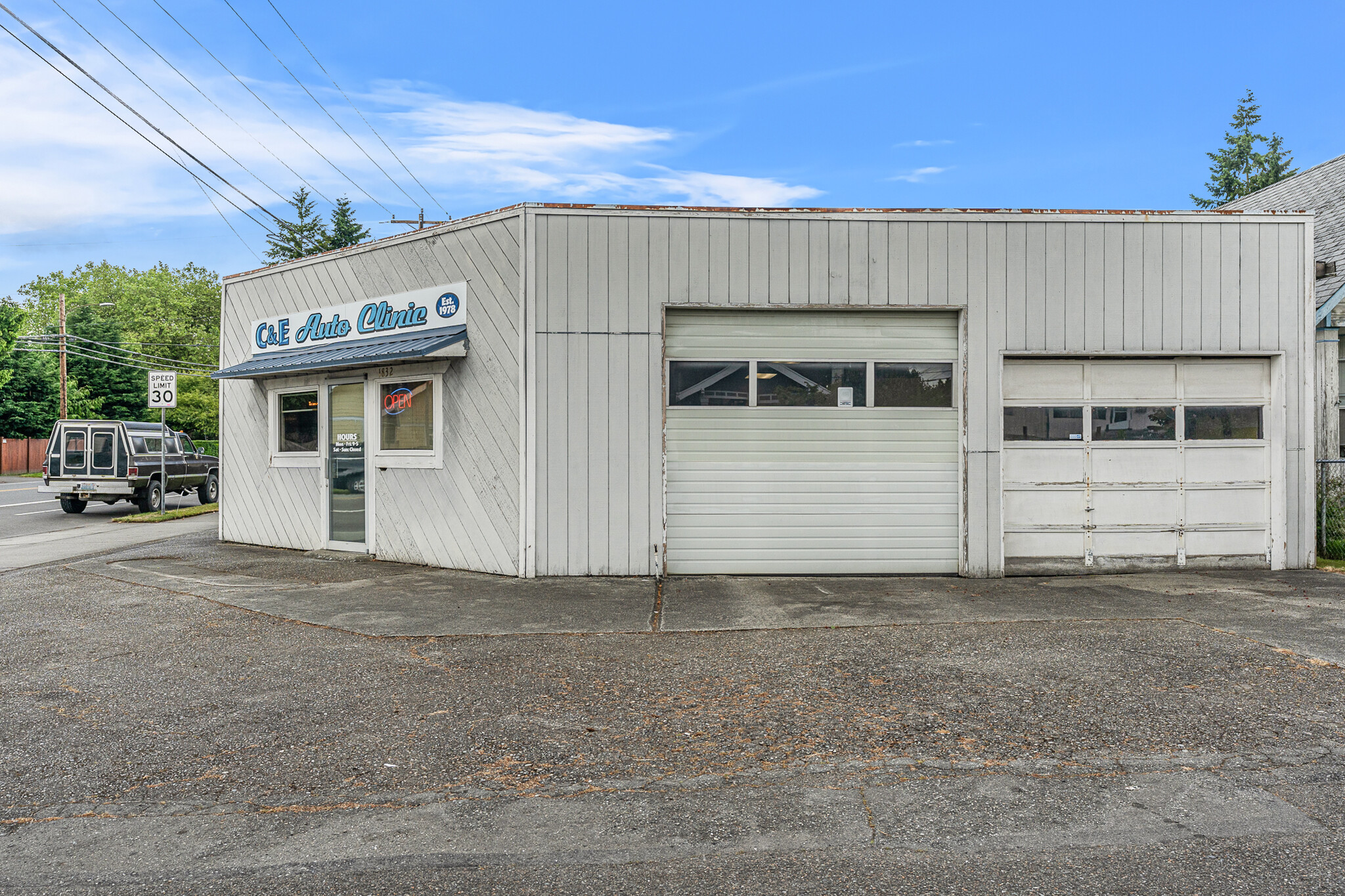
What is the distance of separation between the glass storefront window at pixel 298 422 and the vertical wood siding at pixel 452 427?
0.34 m

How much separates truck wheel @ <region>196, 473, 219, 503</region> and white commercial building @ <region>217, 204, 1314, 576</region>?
1443 centimetres

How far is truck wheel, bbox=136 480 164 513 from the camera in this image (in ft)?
62.1

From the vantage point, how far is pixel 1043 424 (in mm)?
9805

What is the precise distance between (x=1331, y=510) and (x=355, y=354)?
502 inches

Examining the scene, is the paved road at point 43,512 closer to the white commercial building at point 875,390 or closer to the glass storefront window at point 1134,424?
the white commercial building at point 875,390

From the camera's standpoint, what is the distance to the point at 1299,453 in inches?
386

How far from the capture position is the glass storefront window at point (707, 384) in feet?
31.4

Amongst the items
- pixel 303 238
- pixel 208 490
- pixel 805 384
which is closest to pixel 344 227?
pixel 303 238

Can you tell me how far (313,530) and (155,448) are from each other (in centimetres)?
1071

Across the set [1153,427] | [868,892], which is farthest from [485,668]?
[1153,427]

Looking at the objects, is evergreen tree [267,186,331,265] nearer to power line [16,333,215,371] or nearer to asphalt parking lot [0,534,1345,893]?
power line [16,333,215,371]

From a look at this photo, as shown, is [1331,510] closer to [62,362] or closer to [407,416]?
[407,416]

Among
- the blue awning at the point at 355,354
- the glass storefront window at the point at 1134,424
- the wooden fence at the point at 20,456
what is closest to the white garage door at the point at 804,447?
the glass storefront window at the point at 1134,424

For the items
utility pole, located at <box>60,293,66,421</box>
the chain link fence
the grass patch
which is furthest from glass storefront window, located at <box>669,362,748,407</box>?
utility pole, located at <box>60,293,66,421</box>
